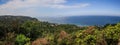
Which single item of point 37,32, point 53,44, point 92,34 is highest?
point 92,34

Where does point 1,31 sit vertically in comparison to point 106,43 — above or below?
below

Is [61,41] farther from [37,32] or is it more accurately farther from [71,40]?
[37,32]

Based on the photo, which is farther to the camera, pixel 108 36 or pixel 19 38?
pixel 19 38

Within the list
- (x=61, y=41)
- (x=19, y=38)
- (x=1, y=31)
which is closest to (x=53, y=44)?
(x=61, y=41)

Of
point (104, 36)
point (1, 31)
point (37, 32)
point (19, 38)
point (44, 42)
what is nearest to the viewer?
point (104, 36)

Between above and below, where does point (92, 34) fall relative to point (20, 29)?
above

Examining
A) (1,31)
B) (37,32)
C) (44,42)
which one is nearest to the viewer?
(44,42)

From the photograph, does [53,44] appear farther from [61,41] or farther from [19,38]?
[19,38]

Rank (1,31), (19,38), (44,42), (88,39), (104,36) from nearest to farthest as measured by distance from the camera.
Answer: (88,39) < (104,36) < (44,42) < (19,38) < (1,31)

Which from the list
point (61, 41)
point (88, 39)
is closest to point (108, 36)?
point (88, 39)
